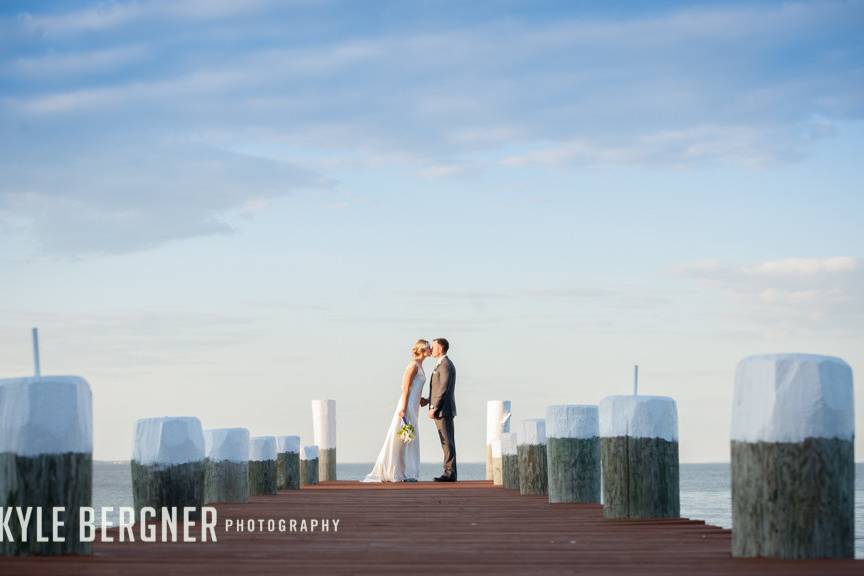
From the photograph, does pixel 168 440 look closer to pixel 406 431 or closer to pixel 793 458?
pixel 793 458

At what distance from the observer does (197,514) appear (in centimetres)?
1095

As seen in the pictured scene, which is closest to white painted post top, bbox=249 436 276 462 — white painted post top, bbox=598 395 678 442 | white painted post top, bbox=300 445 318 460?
white painted post top, bbox=300 445 318 460

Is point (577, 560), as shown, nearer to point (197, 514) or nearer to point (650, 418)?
point (650, 418)

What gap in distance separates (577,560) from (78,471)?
282cm

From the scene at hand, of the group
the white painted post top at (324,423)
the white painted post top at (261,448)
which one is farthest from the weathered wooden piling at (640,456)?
the white painted post top at (324,423)

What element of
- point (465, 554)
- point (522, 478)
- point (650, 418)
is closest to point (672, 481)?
point (650, 418)

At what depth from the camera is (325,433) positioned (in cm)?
2895

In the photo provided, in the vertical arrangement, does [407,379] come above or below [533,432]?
above

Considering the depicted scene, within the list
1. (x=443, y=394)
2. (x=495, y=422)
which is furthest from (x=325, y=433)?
(x=443, y=394)

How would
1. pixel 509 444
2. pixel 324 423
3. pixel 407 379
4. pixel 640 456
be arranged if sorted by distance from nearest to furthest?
pixel 640 456
pixel 509 444
pixel 407 379
pixel 324 423

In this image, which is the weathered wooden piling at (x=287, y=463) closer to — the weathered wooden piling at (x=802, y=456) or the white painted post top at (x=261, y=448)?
the white painted post top at (x=261, y=448)

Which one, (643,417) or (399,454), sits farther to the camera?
(399,454)

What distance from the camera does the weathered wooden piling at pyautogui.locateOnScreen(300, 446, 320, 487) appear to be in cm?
2369

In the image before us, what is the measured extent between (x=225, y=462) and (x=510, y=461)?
6182mm
